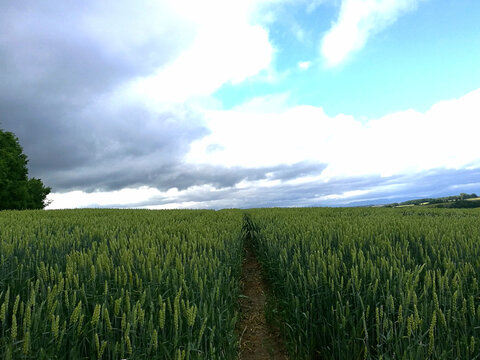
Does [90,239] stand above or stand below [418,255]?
above

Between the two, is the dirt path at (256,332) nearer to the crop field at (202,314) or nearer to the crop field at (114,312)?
the crop field at (202,314)

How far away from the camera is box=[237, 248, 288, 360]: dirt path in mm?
3849

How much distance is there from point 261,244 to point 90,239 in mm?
3703

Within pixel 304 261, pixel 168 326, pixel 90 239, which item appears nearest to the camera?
pixel 168 326

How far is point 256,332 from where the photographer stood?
4.45 m

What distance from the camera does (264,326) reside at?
181 inches

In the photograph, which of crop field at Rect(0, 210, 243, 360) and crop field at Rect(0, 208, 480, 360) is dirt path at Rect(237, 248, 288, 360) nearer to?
crop field at Rect(0, 208, 480, 360)

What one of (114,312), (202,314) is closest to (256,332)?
(202,314)

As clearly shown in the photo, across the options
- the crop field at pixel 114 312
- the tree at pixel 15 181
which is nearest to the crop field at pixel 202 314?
the crop field at pixel 114 312

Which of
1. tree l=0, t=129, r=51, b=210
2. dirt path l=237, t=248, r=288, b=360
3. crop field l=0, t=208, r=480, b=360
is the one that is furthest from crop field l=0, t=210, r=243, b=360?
tree l=0, t=129, r=51, b=210

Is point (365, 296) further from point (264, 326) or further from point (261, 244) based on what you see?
point (261, 244)

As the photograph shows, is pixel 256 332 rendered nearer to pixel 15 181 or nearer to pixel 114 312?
pixel 114 312

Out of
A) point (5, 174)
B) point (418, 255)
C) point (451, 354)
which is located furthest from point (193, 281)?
point (5, 174)

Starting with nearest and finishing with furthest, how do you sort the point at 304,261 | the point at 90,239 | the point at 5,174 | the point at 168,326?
the point at 168,326 < the point at 304,261 < the point at 90,239 < the point at 5,174
